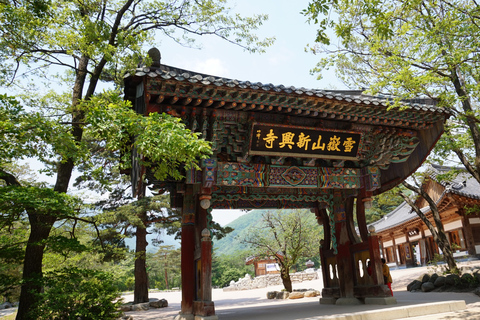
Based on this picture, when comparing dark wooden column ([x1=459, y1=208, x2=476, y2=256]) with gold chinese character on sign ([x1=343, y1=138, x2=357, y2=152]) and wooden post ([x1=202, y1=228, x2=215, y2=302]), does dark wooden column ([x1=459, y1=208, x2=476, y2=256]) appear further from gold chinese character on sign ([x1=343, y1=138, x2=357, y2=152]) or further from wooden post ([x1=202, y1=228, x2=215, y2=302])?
wooden post ([x1=202, y1=228, x2=215, y2=302])

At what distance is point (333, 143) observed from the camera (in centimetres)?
832

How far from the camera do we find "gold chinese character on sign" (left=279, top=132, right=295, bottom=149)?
7.80m

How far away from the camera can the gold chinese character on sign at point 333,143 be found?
8266 millimetres

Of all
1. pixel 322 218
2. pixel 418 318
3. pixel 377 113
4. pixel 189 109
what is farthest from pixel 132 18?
pixel 418 318

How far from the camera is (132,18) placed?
9766 mm

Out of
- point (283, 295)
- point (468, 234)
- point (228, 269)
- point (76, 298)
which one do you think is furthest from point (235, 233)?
point (76, 298)

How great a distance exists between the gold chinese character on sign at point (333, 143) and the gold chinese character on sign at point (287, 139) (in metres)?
1.04

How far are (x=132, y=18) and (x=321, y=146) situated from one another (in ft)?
20.6

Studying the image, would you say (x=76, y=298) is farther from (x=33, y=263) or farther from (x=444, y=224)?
(x=444, y=224)

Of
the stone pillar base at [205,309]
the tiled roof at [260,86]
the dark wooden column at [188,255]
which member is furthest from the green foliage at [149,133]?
the stone pillar base at [205,309]

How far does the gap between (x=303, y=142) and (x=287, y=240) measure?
34.7 ft

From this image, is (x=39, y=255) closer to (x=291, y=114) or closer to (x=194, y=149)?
(x=194, y=149)

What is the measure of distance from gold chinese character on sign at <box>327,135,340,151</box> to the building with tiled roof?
7286 mm

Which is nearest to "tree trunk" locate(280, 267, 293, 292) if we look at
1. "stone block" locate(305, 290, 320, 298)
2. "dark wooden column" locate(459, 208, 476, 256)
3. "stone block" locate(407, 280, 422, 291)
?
"stone block" locate(305, 290, 320, 298)
